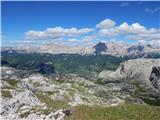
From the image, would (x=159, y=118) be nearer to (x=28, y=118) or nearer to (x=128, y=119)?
(x=128, y=119)

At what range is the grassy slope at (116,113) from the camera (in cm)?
11838

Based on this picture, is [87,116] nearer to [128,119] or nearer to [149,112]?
[128,119]

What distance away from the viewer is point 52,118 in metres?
116

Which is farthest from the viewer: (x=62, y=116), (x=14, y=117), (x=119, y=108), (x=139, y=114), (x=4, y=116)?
(x=4, y=116)

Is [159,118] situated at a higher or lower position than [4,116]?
higher

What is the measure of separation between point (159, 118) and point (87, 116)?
2777 cm

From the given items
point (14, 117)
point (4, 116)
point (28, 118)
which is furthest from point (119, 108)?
point (4, 116)

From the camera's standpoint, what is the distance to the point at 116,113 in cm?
12506

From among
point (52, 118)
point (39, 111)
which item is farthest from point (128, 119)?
point (39, 111)

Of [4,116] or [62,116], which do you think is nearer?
[62,116]

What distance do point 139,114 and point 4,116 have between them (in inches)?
2813

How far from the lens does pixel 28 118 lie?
429 ft

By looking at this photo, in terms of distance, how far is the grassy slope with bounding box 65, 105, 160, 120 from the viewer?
118375 mm

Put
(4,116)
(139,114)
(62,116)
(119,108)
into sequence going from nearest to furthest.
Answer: (62,116) < (139,114) < (119,108) < (4,116)
